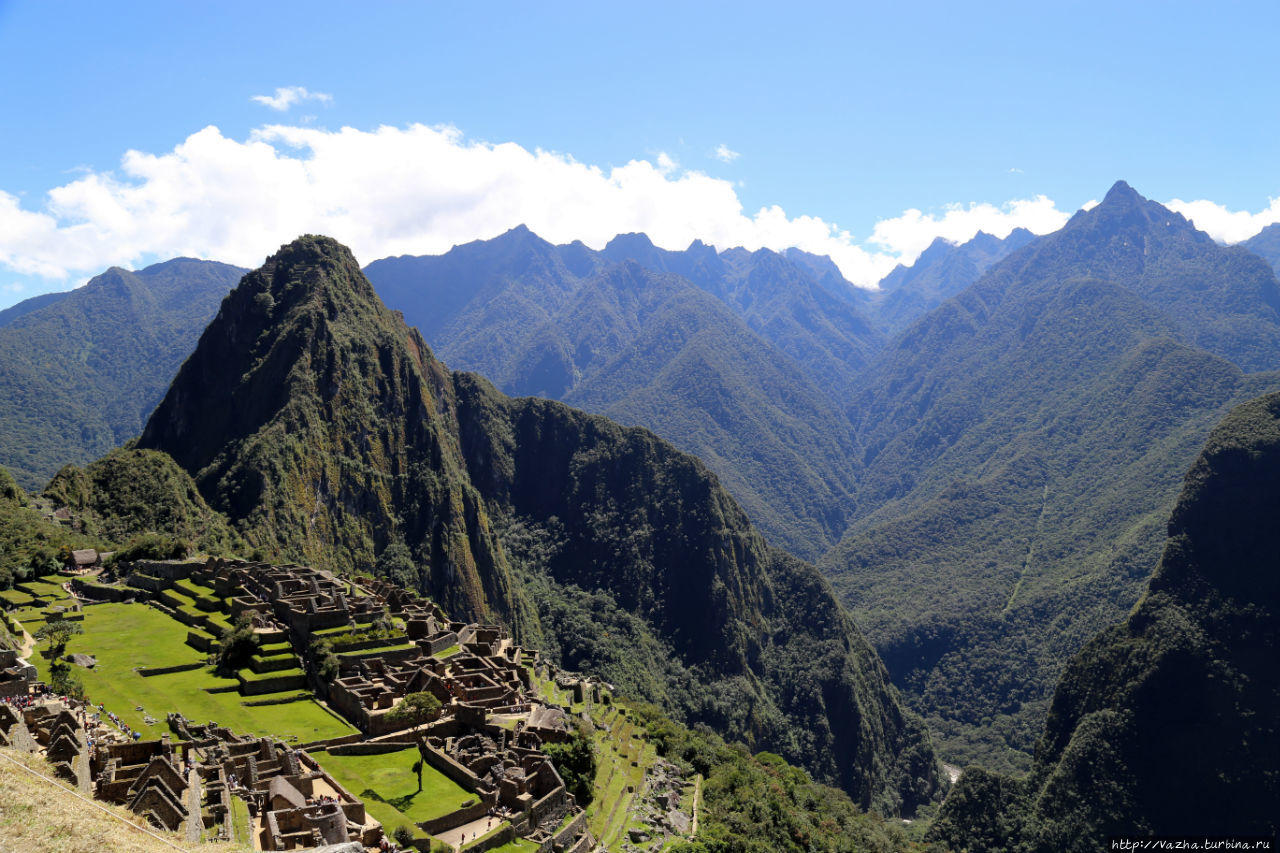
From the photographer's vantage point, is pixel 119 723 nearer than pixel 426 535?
Yes

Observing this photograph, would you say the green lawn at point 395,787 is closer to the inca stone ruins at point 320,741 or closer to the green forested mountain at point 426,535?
the inca stone ruins at point 320,741

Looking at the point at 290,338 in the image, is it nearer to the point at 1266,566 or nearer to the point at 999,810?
the point at 999,810

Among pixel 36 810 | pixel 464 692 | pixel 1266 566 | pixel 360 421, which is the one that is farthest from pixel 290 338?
pixel 1266 566

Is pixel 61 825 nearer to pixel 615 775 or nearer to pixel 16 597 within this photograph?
pixel 615 775

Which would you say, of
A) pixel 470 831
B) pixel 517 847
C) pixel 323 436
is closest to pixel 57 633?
pixel 470 831

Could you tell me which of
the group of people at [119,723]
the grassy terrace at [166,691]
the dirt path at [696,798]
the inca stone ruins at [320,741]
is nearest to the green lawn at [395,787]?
the inca stone ruins at [320,741]
